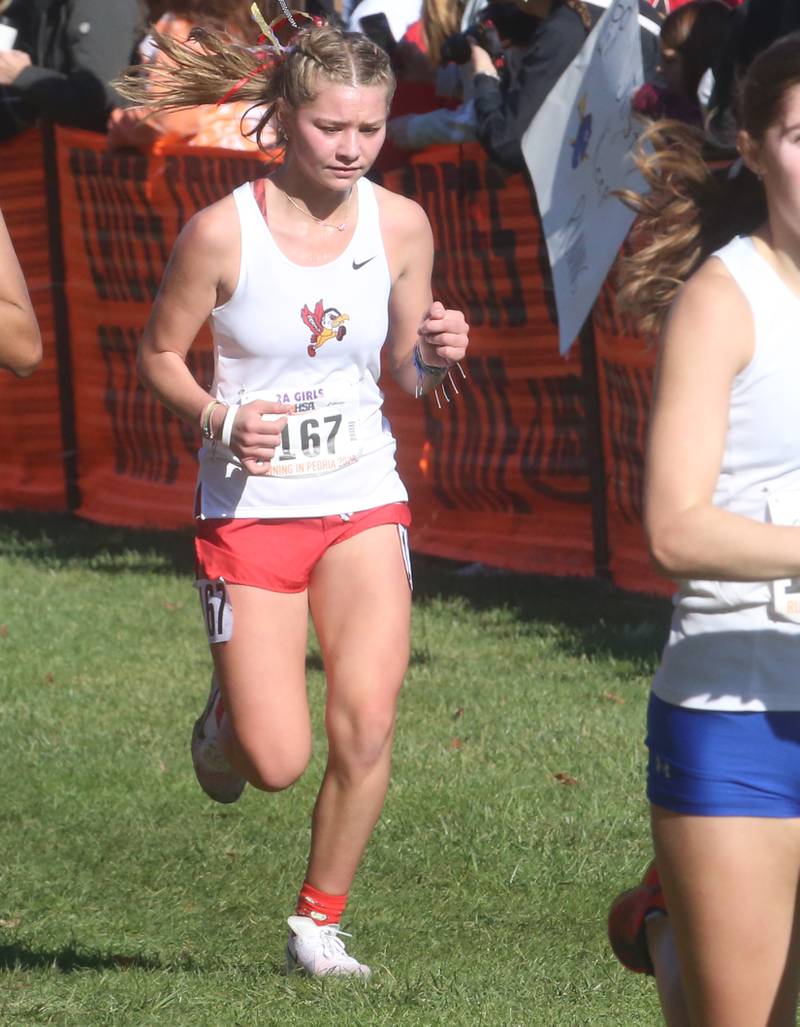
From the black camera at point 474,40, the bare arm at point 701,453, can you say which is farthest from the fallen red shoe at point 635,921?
the black camera at point 474,40

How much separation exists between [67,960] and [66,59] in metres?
7.49

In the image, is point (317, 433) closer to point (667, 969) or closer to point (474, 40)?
point (667, 969)

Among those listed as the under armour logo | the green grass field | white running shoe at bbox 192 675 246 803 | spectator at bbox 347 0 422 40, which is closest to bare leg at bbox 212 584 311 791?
white running shoe at bbox 192 675 246 803

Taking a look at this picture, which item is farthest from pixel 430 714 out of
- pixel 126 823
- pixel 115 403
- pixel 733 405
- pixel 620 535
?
pixel 115 403

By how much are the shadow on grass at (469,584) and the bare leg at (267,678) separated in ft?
10.2

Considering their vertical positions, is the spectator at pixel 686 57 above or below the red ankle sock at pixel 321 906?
above

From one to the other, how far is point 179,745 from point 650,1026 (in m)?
2.96

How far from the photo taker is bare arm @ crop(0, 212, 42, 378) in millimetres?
3432

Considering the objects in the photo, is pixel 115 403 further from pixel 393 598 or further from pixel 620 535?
pixel 393 598

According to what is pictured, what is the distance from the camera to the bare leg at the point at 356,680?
4.58m

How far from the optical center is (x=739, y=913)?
Result: 2873 mm

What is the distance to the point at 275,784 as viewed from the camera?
4766 millimetres

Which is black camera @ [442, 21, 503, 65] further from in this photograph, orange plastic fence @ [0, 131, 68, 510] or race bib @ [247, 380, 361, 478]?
race bib @ [247, 380, 361, 478]

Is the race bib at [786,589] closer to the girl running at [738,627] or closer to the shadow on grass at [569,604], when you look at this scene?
the girl running at [738,627]
